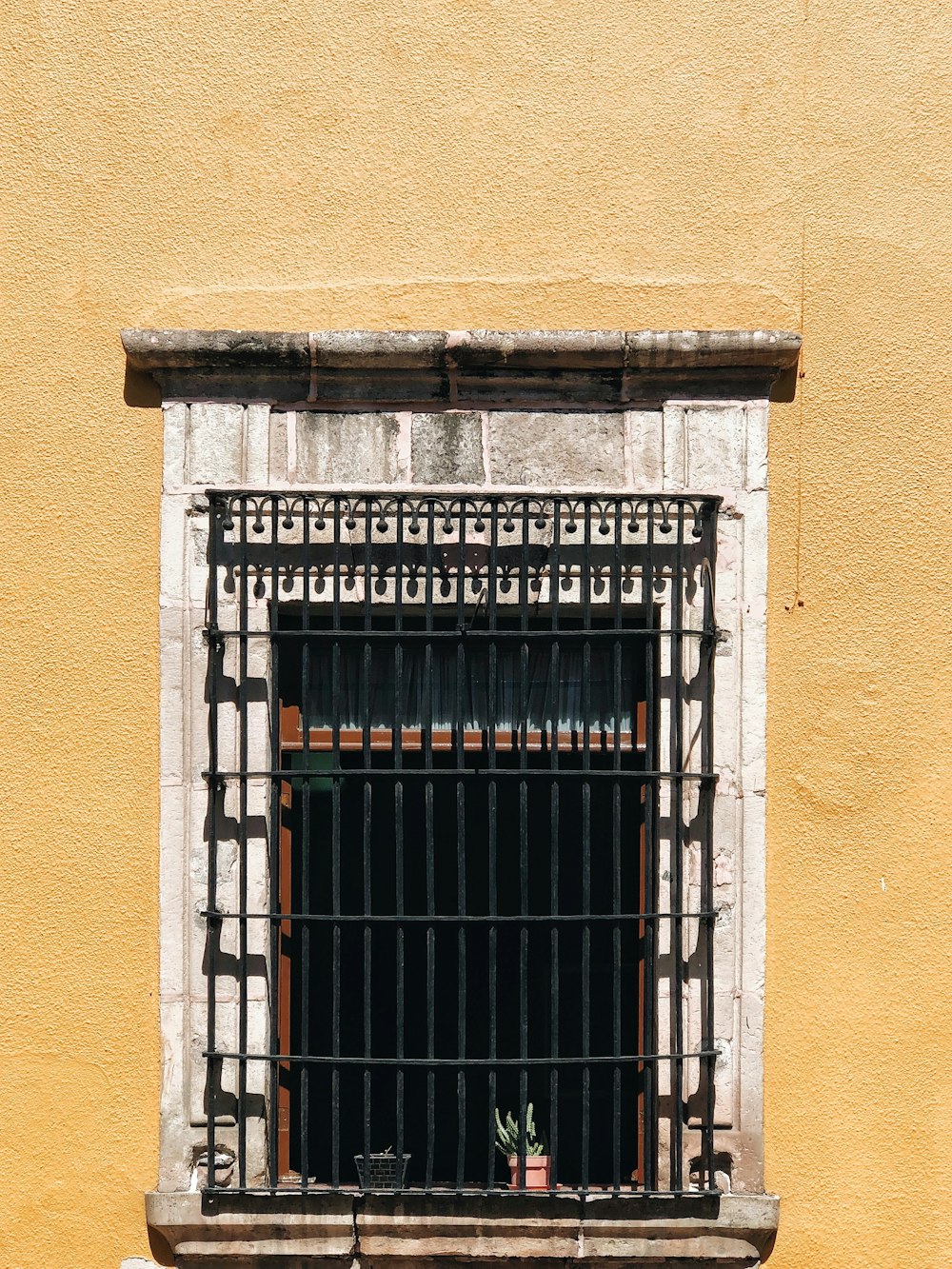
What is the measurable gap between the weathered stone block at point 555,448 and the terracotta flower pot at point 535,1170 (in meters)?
1.85

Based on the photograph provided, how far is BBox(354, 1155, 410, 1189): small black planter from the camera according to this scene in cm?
392

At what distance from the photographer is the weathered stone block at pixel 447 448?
4086 mm

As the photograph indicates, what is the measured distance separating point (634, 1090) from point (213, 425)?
220 centimetres

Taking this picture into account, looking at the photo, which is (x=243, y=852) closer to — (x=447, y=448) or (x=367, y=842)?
(x=367, y=842)

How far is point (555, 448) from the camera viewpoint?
4.10 m

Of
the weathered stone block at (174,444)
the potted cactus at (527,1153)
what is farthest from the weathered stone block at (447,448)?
the potted cactus at (527,1153)

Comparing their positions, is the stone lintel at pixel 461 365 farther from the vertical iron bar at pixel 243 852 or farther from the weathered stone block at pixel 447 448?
the vertical iron bar at pixel 243 852

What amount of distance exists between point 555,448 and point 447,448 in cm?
30

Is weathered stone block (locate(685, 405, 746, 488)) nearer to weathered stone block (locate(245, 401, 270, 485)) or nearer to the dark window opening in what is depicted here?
the dark window opening

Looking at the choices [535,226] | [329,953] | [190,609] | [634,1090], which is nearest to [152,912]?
[329,953]

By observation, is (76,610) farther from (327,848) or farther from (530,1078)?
(530,1078)

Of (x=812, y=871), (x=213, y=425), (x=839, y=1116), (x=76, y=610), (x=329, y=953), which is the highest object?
(x=213, y=425)

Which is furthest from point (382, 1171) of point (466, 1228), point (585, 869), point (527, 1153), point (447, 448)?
→ point (447, 448)

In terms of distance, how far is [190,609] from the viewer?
4047 mm
